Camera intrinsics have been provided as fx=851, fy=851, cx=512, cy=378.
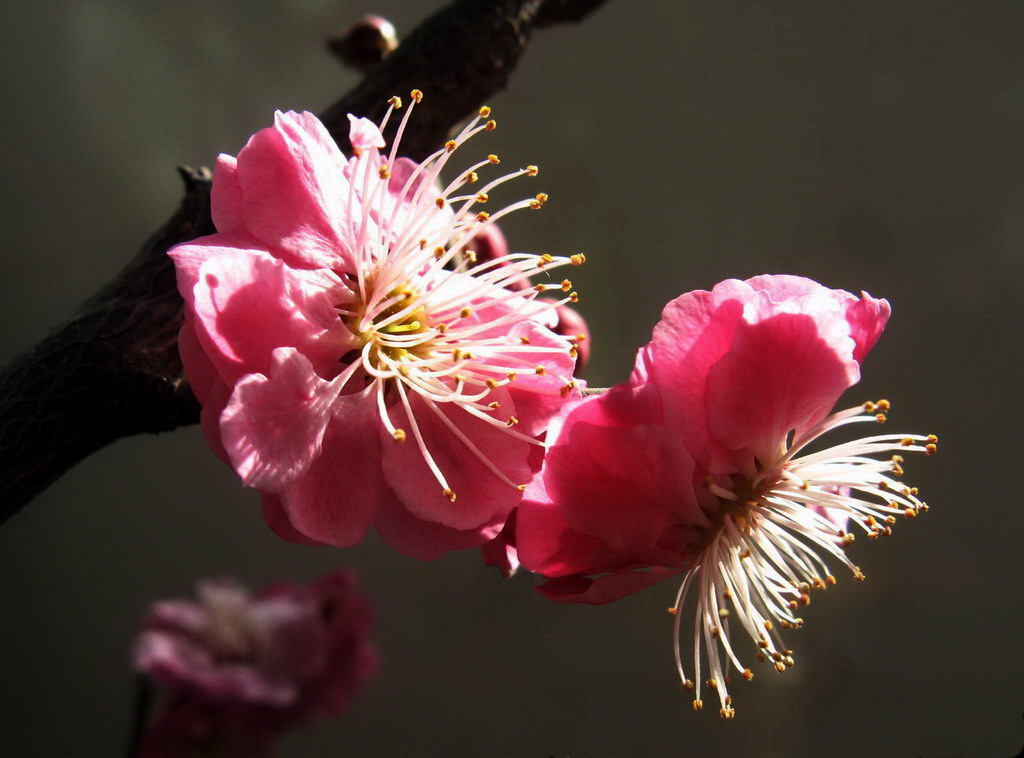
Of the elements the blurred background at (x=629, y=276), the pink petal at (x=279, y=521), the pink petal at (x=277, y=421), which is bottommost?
the blurred background at (x=629, y=276)

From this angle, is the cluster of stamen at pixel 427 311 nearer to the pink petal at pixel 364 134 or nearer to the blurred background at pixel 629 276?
the pink petal at pixel 364 134

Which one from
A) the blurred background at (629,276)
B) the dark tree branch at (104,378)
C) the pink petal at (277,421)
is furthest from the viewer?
the blurred background at (629,276)

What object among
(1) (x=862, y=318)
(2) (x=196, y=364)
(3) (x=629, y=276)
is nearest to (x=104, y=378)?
(2) (x=196, y=364)

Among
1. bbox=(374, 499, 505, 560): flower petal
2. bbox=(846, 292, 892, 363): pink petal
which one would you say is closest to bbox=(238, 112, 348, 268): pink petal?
bbox=(374, 499, 505, 560): flower petal

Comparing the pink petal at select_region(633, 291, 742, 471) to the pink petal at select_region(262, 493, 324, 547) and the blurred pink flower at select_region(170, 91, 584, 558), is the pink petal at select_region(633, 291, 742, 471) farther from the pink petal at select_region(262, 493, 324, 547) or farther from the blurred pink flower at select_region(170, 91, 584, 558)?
the pink petal at select_region(262, 493, 324, 547)

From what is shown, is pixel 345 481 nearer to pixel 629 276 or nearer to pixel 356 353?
pixel 356 353

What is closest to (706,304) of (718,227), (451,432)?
(451,432)

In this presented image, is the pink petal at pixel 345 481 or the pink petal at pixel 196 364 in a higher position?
the pink petal at pixel 196 364

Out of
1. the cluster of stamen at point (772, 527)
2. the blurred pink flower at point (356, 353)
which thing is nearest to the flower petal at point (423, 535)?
the blurred pink flower at point (356, 353)
